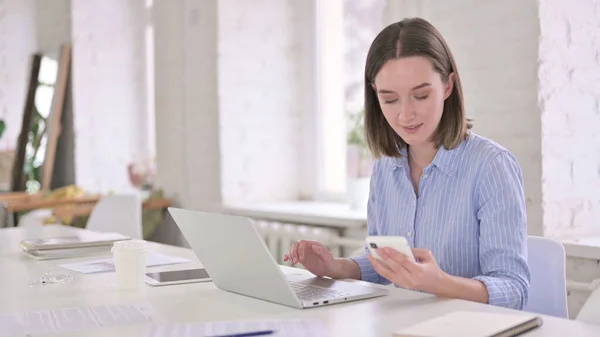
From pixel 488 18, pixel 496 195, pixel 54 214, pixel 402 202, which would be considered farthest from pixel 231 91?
pixel 496 195

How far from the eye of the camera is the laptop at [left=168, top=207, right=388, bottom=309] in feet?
4.40

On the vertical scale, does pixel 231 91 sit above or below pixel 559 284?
above

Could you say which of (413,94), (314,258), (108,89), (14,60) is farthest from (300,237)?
(14,60)

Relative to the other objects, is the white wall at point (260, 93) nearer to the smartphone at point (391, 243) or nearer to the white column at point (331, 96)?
the white column at point (331, 96)

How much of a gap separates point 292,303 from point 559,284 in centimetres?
61

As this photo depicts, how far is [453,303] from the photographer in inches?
53.6

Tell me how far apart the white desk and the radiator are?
1.30 metres

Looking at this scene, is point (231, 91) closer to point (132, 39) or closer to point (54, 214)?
point (54, 214)

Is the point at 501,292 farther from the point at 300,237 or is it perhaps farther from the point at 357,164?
the point at 357,164

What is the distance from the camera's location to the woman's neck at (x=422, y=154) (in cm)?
174

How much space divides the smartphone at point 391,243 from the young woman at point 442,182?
0.22 metres

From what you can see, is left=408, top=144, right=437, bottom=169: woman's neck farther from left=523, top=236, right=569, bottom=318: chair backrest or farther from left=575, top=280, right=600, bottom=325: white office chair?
left=575, top=280, right=600, bottom=325: white office chair

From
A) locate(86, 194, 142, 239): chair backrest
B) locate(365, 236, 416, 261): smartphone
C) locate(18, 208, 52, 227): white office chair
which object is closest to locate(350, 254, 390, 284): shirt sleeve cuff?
locate(365, 236, 416, 261): smartphone

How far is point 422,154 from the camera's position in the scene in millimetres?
1762
